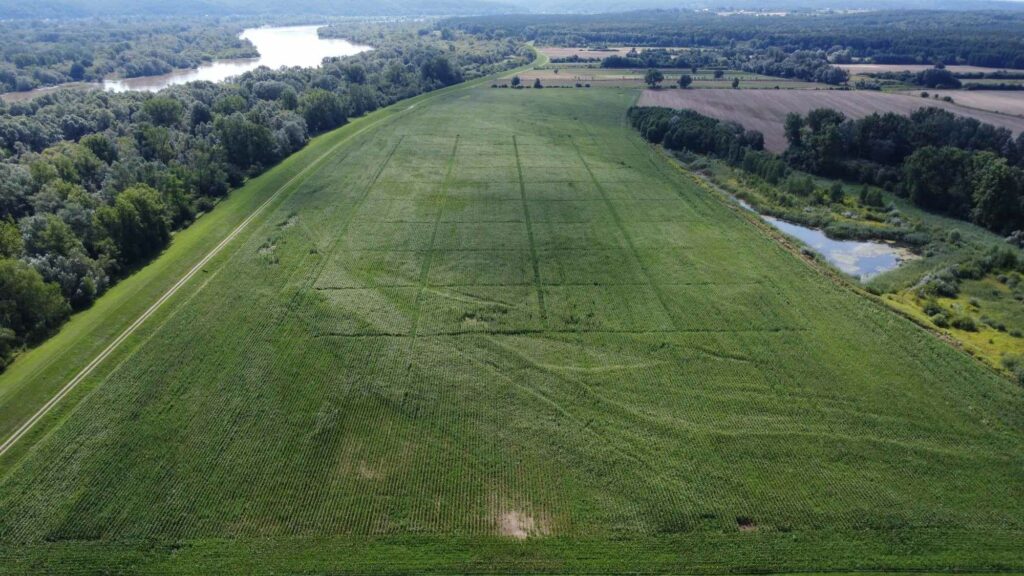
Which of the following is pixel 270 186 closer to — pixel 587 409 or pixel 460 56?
pixel 587 409

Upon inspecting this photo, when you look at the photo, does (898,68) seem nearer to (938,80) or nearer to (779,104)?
(938,80)

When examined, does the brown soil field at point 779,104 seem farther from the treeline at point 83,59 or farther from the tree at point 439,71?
the treeline at point 83,59

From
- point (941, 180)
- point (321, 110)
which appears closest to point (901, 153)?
point (941, 180)

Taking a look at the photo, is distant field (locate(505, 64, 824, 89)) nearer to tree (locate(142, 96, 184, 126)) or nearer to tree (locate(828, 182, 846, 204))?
tree (locate(828, 182, 846, 204))

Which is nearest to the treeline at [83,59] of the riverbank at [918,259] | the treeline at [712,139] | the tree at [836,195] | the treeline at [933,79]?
the treeline at [712,139]

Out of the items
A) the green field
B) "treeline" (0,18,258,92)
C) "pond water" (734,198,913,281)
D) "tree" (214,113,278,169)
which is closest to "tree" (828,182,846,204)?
"pond water" (734,198,913,281)

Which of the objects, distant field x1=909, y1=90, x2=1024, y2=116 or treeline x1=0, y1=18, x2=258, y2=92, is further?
treeline x1=0, y1=18, x2=258, y2=92

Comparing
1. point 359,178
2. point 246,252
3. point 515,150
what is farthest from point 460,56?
point 246,252
